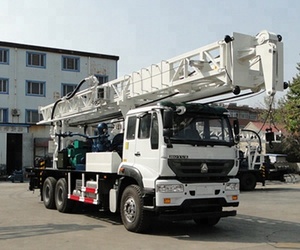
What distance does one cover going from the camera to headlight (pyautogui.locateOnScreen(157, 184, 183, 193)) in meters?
9.41

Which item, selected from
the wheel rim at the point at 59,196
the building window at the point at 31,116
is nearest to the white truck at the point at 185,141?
the wheel rim at the point at 59,196

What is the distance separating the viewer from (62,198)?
13961mm

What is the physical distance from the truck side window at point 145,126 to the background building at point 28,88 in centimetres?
3162

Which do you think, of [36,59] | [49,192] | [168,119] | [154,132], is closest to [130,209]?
[154,132]

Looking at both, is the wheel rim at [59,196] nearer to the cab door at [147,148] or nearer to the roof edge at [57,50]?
the cab door at [147,148]

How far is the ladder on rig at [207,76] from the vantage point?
30.6ft

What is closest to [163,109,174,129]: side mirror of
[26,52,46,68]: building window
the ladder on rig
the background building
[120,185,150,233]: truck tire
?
the ladder on rig

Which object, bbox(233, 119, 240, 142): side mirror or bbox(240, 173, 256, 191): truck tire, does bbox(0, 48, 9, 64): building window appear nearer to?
bbox(240, 173, 256, 191): truck tire

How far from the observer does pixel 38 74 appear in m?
43.0

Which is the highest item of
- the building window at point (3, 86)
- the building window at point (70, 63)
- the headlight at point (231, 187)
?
the building window at point (70, 63)

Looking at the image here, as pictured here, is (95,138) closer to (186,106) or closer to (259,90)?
(186,106)

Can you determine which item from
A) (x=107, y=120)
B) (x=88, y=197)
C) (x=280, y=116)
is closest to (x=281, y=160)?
(x=280, y=116)

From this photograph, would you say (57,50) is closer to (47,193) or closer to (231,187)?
(47,193)

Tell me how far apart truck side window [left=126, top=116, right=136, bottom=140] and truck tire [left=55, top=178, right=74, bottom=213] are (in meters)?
3.96
